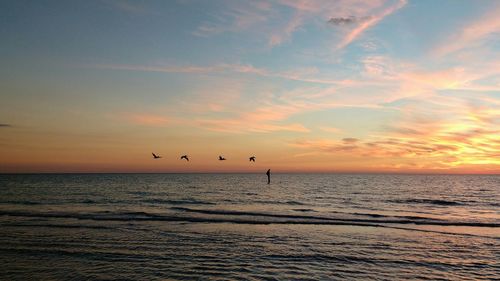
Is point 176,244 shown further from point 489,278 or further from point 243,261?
point 489,278

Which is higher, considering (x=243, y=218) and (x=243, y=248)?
(x=243, y=218)

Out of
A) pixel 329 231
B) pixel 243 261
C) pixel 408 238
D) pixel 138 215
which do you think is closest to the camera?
pixel 243 261

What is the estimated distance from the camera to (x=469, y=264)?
59.9 feet

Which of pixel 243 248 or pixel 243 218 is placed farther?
pixel 243 218

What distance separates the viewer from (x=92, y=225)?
29109mm

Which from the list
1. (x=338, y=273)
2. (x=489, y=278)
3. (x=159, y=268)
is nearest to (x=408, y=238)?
(x=489, y=278)

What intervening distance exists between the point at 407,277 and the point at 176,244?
12.4m

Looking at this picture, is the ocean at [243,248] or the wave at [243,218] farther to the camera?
the wave at [243,218]

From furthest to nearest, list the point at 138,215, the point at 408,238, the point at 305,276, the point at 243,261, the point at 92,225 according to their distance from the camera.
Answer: the point at 138,215 < the point at 92,225 < the point at 408,238 < the point at 243,261 < the point at 305,276

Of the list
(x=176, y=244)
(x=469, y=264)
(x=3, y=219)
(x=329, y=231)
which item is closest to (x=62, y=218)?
(x=3, y=219)

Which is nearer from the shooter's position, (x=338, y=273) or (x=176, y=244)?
(x=338, y=273)

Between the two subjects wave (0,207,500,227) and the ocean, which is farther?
wave (0,207,500,227)

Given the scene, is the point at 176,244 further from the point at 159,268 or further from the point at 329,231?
the point at 329,231

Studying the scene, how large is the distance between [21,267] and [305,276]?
12636 mm
